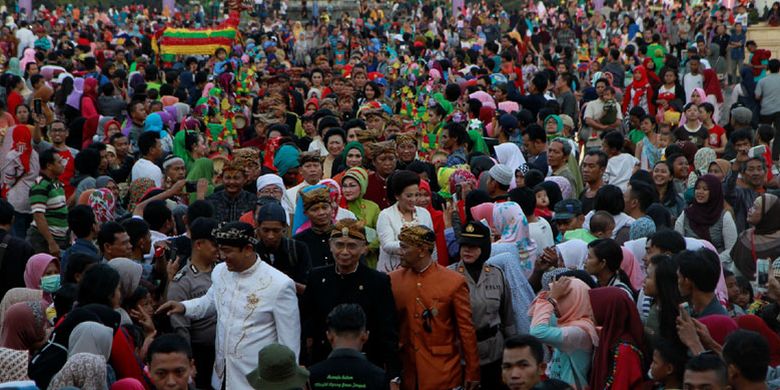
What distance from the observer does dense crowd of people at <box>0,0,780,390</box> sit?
6504 mm

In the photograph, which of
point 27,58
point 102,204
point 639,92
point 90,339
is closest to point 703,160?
point 102,204

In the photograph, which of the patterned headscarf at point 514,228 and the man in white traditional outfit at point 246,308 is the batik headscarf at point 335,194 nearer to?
the patterned headscarf at point 514,228

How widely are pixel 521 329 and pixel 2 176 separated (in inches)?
260

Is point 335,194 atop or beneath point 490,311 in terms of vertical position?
atop

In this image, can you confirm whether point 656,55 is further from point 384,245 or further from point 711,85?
point 384,245

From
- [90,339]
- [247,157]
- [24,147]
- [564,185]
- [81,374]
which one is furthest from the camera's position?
[24,147]

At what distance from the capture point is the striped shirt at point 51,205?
10.8 meters

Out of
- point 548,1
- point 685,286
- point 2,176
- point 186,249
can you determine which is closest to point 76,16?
point 548,1

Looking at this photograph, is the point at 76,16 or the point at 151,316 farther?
the point at 76,16

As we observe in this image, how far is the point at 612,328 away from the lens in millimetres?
6750

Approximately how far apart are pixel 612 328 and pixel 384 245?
2235 millimetres

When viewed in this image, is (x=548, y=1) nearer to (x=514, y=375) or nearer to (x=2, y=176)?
(x=2, y=176)

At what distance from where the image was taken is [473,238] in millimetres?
7758

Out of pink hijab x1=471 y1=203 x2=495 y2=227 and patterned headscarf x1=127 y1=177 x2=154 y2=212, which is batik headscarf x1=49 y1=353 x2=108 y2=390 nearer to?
pink hijab x1=471 y1=203 x2=495 y2=227
